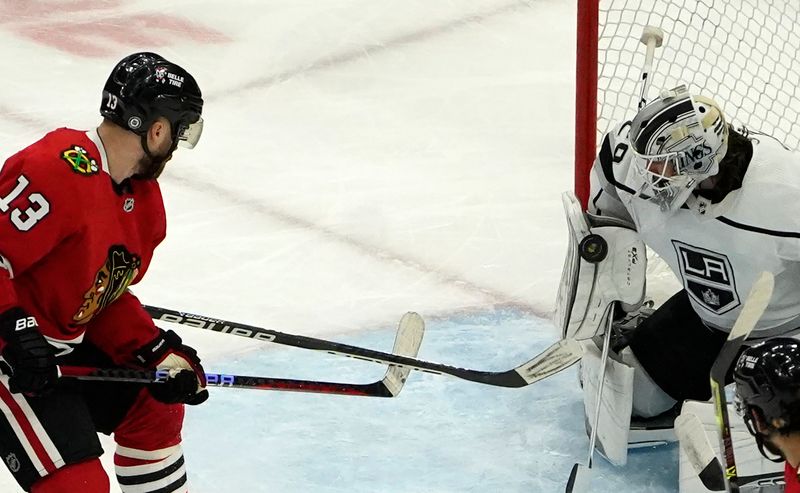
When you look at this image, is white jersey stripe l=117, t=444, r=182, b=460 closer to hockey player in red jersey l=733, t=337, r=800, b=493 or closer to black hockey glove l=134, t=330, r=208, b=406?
black hockey glove l=134, t=330, r=208, b=406

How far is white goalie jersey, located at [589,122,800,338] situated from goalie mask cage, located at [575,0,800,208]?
1001mm

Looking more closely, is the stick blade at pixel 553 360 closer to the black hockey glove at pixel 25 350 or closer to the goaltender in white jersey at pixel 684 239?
the goaltender in white jersey at pixel 684 239

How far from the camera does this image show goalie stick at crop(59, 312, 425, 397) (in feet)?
8.03

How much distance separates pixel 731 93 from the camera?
14.8ft

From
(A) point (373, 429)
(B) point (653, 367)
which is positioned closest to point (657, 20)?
(B) point (653, 367)

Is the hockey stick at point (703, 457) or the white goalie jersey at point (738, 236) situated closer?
the hockey stick at point (703, 457)

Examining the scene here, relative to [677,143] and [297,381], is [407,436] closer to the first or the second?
[297,381]

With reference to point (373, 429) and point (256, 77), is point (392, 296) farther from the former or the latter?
point (256, 77)

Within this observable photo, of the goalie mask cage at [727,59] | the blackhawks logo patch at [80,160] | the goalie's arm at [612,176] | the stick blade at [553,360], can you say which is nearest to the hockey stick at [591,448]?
the stick blade at [553,360]

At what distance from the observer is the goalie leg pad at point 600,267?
9.91ft

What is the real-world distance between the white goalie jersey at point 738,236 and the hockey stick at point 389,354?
308mm

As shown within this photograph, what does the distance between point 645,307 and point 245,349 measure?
1062 mm

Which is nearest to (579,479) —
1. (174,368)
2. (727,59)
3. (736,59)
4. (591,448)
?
(591,448)

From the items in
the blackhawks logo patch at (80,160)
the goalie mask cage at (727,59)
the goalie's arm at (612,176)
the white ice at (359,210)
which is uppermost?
the blackhawks logo patch at (80,160)
